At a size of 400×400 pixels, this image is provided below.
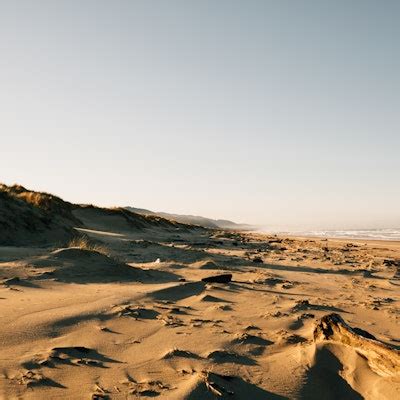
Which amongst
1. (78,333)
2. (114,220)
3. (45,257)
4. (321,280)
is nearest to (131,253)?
(45,257)

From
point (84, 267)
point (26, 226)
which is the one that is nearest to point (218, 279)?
point (84, 267)

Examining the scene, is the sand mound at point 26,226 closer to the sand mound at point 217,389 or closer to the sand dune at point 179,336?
the sand dune at point 179,336

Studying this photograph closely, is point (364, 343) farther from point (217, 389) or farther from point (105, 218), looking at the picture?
point (105, 218)

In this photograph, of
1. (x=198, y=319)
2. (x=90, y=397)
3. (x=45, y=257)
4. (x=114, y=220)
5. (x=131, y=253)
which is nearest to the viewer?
(x=90, y=397)

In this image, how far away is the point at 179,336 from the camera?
4012 millimetres

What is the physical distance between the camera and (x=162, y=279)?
7250 millimetres

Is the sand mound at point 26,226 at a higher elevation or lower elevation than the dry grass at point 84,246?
higher

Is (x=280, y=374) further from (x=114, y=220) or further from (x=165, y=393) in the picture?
(x=114, y=220)

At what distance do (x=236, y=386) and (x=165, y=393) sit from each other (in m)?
0.56

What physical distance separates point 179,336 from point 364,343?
67.7 inches

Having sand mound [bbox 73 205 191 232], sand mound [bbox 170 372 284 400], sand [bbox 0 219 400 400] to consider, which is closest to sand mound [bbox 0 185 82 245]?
sand [bbox 0 219 400 400]

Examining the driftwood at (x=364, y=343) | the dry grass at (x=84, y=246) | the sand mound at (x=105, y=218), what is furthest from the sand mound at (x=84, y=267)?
the sand mound at (x=105, y=218)

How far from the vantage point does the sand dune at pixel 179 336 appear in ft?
9.62

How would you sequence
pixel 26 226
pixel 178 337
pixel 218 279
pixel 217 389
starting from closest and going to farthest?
pixel 217 389
pixel 178 337
pixel 218 279
pixel 26 226
